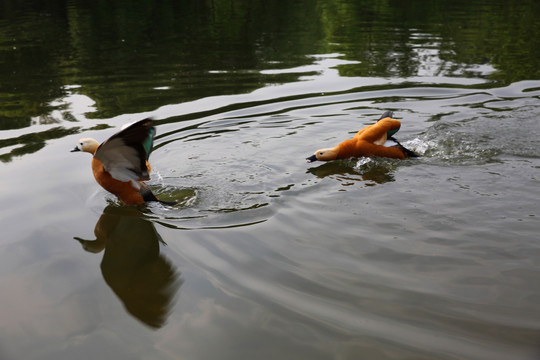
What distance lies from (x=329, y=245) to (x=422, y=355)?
136 centimetres

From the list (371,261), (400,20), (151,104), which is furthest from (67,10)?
(371,261)

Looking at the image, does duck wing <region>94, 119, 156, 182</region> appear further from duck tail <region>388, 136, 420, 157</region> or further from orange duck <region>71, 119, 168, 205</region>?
duck tail <region>388, 136, 420, 157</region>

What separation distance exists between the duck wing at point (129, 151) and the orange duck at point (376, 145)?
2037 mm

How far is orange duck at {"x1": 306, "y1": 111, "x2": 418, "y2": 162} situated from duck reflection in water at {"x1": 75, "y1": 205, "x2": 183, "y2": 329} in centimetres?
221

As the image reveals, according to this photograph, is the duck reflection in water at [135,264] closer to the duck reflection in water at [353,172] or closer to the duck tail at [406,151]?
the duck reflection in water at [353,172]

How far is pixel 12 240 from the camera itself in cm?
432

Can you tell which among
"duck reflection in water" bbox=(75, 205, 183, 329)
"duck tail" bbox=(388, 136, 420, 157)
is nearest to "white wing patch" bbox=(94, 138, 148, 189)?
"duck reflection in water" bbox=(75, 205, 183, 329)

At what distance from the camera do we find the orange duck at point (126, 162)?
13.9ft

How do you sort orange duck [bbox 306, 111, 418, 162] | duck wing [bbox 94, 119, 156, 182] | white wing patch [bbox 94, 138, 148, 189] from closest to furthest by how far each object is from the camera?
1. duck wing [bbox 94, 119, 156, 182]
2. white wing patch [bbox 94, 138, 148, 189]
3. orange duck [bbox 306, 111, 418, 162]

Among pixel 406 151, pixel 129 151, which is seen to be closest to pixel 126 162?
pixel 129 151

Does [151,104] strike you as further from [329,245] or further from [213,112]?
[329,245]

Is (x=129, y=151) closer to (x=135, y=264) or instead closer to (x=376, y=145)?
(x=135, y=264)

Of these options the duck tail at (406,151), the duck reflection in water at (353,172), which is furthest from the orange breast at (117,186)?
the duck tail at (406,151)

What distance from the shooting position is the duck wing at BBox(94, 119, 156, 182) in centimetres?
416
